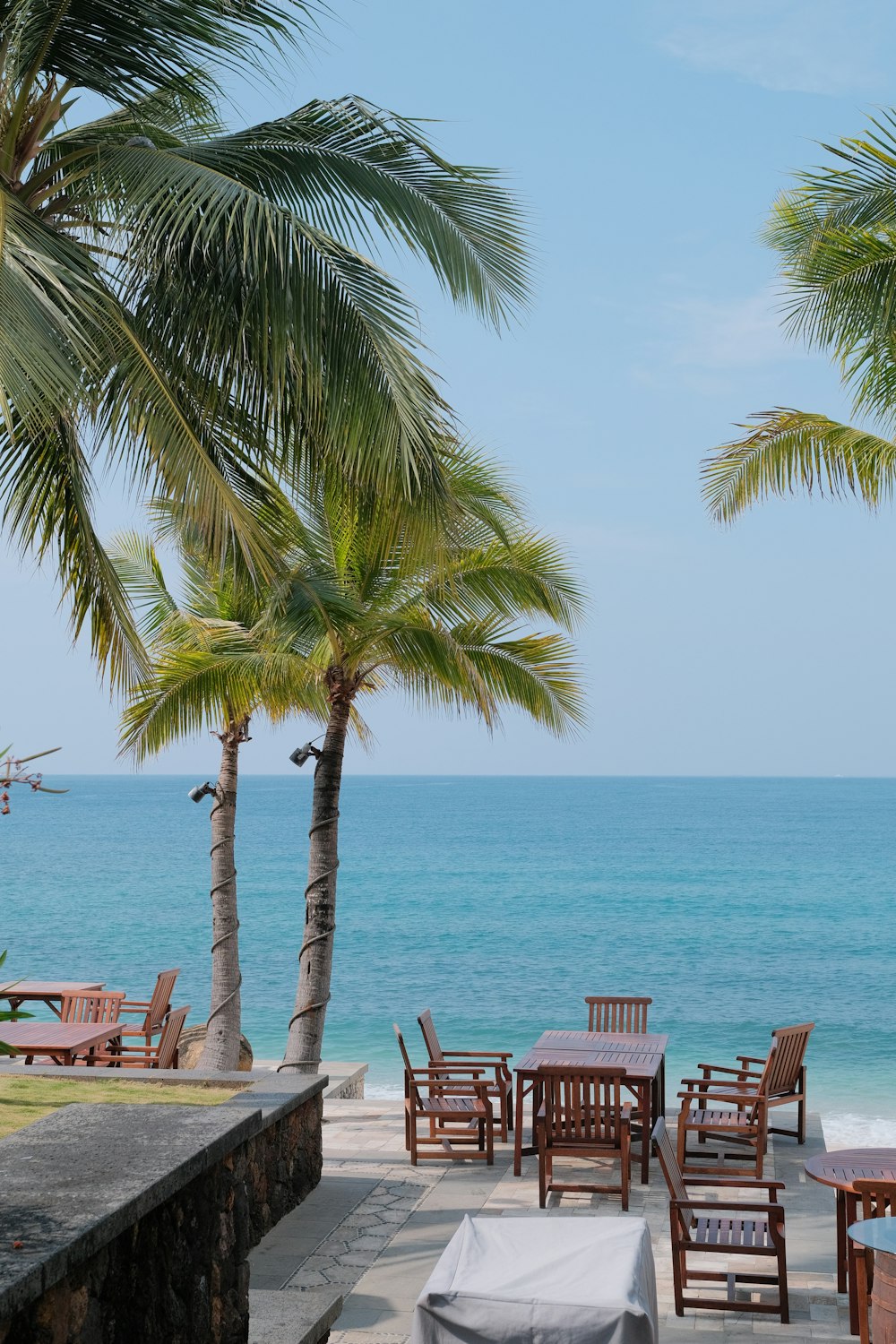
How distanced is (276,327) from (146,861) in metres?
76.2

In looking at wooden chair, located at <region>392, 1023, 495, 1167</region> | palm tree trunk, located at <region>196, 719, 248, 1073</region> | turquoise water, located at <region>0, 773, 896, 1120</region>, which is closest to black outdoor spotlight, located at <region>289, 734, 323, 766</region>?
palm tree trunk, located at <region>196, 719, 248, 1073</region>

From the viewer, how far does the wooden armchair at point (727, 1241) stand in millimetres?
6270

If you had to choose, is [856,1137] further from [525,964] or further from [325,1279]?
[525,964]

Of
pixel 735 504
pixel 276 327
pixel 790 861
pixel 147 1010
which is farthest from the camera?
pixel 790 861

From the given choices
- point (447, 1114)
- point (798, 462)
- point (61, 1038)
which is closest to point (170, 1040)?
point (61, 1038)

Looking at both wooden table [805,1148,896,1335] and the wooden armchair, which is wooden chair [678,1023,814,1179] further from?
the wooden armchair

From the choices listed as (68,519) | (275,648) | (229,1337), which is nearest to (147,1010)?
(275,648)

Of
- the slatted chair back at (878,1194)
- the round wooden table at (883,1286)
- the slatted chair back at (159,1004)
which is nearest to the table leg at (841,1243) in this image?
the slatted chair back at (878,1194)

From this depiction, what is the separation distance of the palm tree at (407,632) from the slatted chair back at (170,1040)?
108 centimetres

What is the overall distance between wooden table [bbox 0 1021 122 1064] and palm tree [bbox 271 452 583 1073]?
173 centimetres

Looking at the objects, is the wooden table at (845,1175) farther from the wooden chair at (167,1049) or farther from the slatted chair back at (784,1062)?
the wooden chair at (167,1049)

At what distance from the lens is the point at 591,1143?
8.29 metres

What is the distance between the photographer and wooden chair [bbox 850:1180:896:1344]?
18.6 feet

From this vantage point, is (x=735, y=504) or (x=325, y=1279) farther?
(x=735, y=504)
